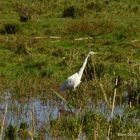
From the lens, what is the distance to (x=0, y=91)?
14.0m

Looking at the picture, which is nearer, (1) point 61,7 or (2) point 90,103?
(2) point 90,103

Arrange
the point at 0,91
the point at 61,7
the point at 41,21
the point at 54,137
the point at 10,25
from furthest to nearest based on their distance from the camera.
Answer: the point at 61,7, the point at 41,21, the point at 10,25, the point at 0,91, the point at 54,137

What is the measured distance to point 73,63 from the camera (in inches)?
661

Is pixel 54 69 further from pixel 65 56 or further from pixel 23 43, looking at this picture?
pixel 23 43

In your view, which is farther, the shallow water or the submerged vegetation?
the shallow water

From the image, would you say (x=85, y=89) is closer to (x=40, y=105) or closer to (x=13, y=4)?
(x=40, y=105)

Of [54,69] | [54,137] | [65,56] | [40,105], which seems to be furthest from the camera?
[65,56]

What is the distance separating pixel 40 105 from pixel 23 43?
19.9 ft

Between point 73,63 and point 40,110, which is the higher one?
point 40,110

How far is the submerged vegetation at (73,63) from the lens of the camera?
1034 centimetres

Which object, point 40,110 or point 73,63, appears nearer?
point 40,110

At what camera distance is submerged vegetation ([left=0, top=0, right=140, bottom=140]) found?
10.3 meters

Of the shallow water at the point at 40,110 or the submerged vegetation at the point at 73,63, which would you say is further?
the shallow water at the point at 40,110

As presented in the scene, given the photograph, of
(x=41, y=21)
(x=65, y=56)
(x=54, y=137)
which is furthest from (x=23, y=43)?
→ (x=54, y=137)
